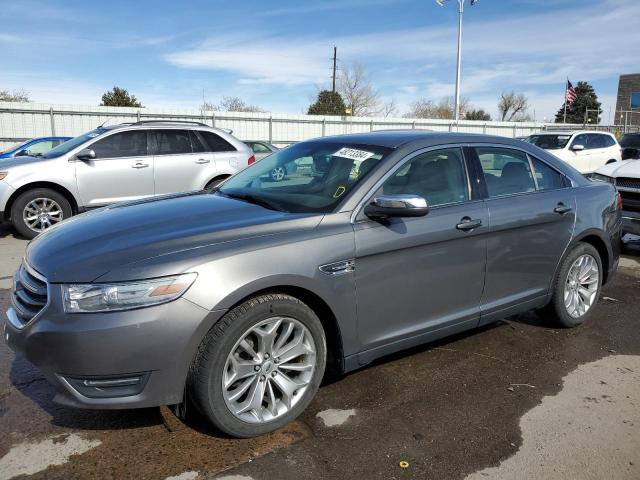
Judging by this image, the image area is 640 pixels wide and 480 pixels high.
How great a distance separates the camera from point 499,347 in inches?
173

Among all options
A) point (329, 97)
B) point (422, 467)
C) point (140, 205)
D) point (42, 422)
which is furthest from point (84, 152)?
point (329, 97)

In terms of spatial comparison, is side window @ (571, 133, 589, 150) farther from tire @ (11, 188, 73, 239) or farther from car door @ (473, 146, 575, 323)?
tire @ (11, 188, 73, 239)

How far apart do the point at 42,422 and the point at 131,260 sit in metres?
1.22

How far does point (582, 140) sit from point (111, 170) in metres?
13.0

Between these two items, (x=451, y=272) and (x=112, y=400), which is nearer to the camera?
(x=112, y=400)

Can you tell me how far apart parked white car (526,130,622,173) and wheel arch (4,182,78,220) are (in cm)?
1202

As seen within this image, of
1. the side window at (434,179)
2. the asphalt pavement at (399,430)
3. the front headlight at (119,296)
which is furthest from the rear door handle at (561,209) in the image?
the front headlight at (119,296)

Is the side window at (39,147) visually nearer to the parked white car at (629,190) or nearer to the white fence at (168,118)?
the white fence at (168,118)

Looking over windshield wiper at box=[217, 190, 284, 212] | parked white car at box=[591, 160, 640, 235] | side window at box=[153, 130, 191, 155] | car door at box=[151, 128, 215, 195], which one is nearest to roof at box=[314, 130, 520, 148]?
windshield wiper at box=[217, 190, 284, 212]

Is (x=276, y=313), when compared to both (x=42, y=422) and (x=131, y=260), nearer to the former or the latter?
(x=131, y=260)

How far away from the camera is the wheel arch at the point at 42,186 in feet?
26.8

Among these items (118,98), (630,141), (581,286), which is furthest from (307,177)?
(118,98)

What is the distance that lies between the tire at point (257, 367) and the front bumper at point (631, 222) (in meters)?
5.80

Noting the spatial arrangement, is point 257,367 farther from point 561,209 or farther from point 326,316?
point 561,209
